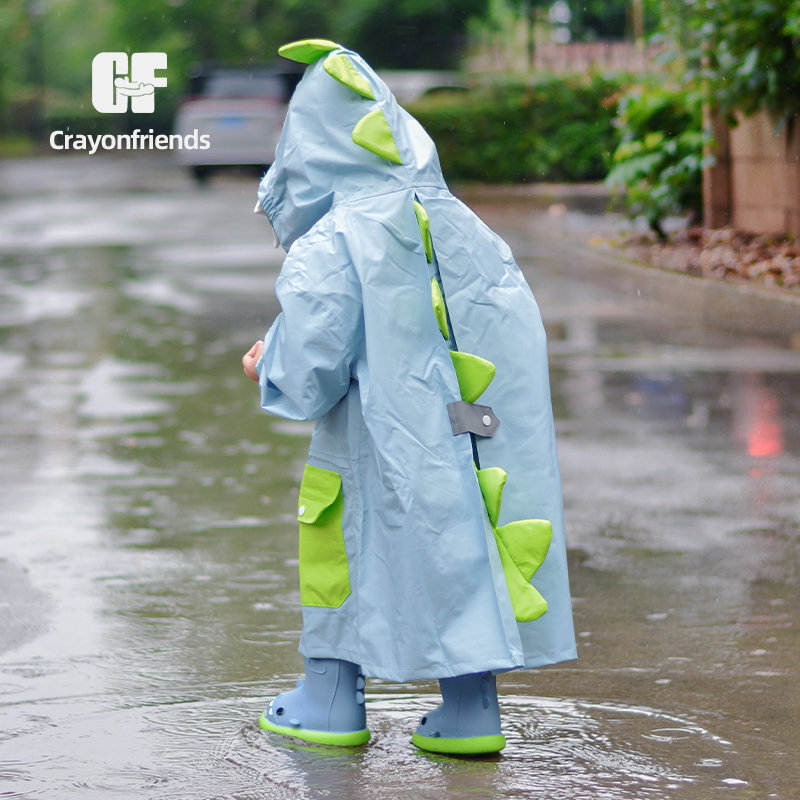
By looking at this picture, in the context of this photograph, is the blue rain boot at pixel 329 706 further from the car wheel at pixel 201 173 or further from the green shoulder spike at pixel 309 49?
the car wheel at pixel 201 173

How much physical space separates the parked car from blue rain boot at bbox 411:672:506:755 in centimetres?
2451

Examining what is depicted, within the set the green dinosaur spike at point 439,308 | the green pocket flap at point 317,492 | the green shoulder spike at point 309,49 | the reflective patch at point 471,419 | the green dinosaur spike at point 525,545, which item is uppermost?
the green shoulder spike at point 309,49

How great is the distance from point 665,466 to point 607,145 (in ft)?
73.6

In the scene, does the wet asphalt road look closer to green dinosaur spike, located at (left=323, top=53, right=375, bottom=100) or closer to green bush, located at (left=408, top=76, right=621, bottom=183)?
green dinosaur spike, located at (left=323, top=53, right=375, bottom=100)

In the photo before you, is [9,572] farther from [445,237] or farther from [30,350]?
[30,350]

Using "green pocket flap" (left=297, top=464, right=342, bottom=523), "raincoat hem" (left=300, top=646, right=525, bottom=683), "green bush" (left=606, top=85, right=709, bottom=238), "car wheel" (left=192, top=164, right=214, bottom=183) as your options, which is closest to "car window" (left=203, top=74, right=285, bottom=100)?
"car wheel" (left=192, top=164, right=214, bottom=183)

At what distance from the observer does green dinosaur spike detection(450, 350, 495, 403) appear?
3203 mm

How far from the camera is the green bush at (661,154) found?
50.5ft

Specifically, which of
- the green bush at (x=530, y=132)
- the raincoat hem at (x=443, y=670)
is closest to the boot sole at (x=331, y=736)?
the raincoat hem at (x=443, y=670)

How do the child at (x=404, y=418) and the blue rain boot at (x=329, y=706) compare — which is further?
the blue rain boot at (x=329, y=706)

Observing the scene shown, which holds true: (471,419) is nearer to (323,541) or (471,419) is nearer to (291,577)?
(323,541)

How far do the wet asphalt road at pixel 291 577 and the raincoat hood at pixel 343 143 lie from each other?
1.38 m

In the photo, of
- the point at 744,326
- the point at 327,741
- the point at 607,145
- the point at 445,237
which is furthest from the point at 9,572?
the point at 607,145

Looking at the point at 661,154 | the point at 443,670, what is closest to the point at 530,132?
the point at 661,154
